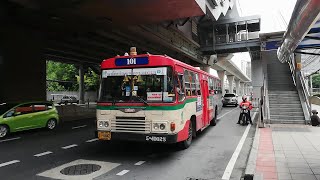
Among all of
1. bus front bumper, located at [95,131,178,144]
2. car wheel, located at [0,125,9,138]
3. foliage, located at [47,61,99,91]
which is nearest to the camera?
bus front bumper, located at [95,131,178,144]

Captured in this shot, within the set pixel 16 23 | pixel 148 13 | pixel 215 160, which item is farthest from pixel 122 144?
pixel 16 23

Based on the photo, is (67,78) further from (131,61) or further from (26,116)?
(131,61)

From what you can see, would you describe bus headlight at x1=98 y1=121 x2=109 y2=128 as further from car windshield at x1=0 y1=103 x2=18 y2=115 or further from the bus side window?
car windshield at x1=0 y1=103 x2=18 y2=115

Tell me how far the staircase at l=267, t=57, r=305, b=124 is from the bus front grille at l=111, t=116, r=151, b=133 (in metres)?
10.3

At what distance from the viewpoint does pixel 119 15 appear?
53.3 feet

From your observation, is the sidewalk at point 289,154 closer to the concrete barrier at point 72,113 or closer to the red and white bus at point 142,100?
the red and white bus at point 142,100

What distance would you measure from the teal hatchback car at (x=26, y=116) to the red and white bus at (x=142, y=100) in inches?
250

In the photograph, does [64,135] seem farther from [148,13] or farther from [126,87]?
[148,13]

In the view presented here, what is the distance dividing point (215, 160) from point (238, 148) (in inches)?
78.0

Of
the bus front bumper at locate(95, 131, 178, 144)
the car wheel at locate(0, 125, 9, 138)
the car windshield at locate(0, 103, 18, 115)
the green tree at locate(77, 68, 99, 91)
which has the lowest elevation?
the car wheel at locate(0, 125, 9, 138)

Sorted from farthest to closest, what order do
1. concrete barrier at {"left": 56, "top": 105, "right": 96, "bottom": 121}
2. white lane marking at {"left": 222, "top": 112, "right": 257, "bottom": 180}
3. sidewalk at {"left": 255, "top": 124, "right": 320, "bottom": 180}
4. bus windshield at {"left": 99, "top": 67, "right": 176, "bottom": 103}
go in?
concrete barrier at {"left": 56, "top": 105, "right": 96, "bottom": 121}, bus windshield at {"left": 99, "top": 67, "right": 176, "bottom": 103}, white lane marking at {"left": 222, "top": 112, "right": 257, "bottom": 180}, sidewalk at {"left": 255, "top": 124, "right": 320, "bottom": 180}

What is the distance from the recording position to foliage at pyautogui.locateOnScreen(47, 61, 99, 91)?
62.3m

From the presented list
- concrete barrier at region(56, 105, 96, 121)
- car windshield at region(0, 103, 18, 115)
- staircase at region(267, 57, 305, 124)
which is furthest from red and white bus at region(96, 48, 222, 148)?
concrete barrier at region(56, 105, 96, 121)

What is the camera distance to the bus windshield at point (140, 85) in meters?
8.53
